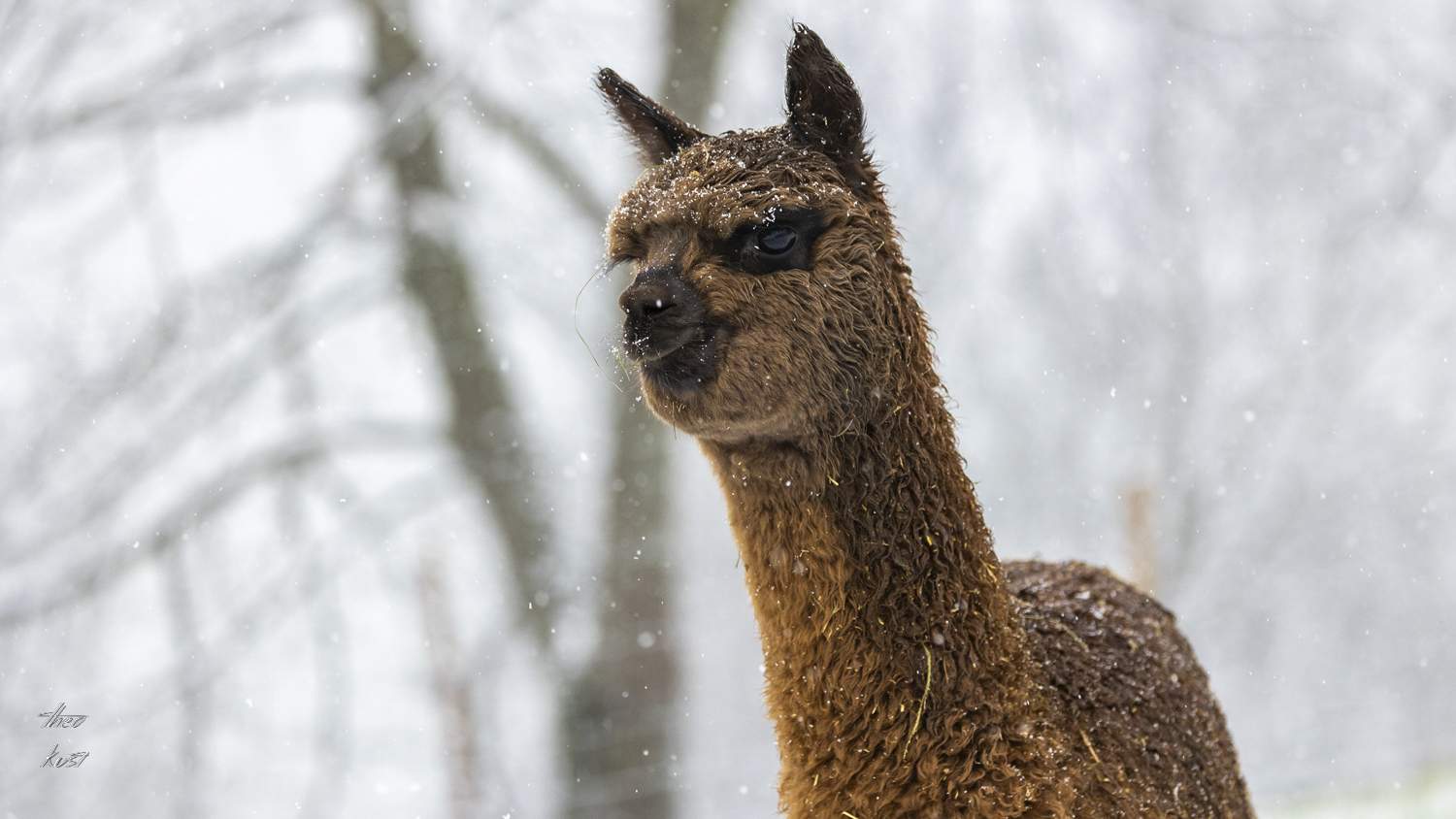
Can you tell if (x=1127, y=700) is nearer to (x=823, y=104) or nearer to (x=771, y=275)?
(x=771, y=275)

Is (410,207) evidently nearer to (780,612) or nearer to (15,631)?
(15,631)

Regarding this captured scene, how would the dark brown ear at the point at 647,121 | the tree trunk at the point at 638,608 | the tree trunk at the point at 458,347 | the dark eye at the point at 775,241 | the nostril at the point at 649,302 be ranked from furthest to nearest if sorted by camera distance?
1. the tree trunk at the point at 458,347
2. the tree trunk at the point at 638,608
3. the dark brown ear at the point at 647,121
4. the dark eye at the point at 775,241
5. the nostril at the point at 649,302

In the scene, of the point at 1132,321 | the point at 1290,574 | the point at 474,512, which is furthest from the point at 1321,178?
the point at 474,512

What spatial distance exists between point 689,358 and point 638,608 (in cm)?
434

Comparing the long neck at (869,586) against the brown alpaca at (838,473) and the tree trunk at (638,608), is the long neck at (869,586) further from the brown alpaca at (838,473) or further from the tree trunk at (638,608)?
the tree trunk at (638,608)

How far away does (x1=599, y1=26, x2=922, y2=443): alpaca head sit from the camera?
6.39 ft

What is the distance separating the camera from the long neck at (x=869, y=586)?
2.05m

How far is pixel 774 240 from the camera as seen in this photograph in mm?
2023

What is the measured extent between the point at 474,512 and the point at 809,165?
17.5 ft

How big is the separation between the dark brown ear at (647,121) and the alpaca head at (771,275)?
157 mm

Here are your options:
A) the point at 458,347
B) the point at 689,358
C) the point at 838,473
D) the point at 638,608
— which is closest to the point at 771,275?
the point at 689,358

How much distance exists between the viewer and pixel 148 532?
617 centimetres
